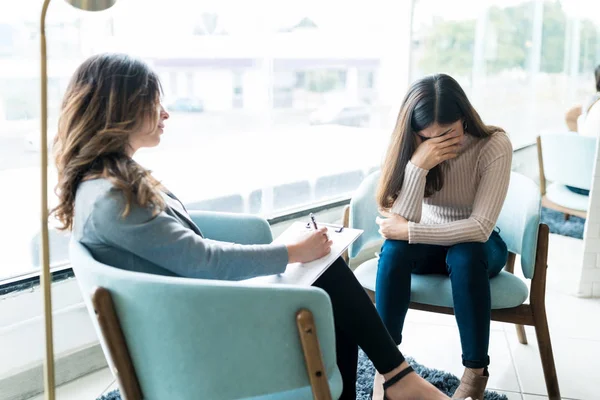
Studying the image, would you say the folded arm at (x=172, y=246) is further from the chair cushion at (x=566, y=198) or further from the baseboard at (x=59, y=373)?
the chair cushion at (x=566, y=198)

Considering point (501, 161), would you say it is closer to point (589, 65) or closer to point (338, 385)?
point (338, 385)

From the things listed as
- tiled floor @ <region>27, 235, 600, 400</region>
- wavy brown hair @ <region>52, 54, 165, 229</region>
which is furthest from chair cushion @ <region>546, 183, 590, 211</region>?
wavy brown hair @ <region>52, 54, 165, 229</region>

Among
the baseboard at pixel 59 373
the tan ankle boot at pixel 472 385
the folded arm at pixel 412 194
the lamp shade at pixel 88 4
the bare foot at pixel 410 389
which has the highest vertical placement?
the lamp shade at pixel 88 4

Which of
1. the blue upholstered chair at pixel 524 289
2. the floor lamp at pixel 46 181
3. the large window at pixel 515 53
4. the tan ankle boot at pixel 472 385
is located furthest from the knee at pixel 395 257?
the large window at pixel 515 53

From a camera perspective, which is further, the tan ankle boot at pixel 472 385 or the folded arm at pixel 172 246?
the tan ankle boot at pixel 472 385

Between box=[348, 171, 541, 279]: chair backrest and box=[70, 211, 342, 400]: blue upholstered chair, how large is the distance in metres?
0.92

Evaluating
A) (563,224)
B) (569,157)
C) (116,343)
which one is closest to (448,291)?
(116,343)

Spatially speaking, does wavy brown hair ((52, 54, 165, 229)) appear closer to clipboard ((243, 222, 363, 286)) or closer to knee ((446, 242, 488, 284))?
clipboard ((243, 222, 363, 286))

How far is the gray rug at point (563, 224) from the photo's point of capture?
396cm

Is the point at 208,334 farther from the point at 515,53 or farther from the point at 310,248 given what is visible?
the point at 515,53

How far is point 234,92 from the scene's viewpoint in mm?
2775

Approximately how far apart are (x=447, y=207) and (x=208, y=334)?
1096mm

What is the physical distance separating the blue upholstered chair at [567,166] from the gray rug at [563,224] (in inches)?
14.0

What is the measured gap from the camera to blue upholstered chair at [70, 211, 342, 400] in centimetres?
116
